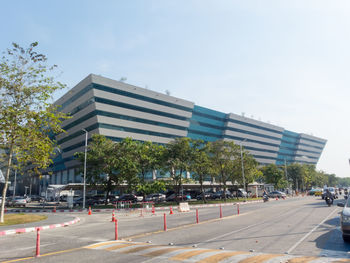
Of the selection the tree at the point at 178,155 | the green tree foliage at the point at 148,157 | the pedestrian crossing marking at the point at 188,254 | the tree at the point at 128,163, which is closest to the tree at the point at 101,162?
the tree at the point at 128,163

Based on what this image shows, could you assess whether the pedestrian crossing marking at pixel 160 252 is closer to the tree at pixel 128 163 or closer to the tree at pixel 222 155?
the tree at pixel 128 163

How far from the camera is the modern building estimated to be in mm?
60062

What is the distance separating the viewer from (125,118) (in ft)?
209

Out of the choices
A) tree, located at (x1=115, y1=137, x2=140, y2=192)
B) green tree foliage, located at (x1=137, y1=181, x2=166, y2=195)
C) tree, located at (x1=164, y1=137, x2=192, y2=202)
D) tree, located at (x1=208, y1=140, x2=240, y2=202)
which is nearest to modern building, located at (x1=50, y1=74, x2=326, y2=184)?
tree, located at (x1=208, y1=140, x2=240, y2=202)

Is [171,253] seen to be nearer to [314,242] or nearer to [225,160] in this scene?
[314,242]

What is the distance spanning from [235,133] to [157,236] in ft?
299

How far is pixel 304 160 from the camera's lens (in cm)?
13912

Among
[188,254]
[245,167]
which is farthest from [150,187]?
[188,254]

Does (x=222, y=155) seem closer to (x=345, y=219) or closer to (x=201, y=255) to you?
(x=345, y=219)

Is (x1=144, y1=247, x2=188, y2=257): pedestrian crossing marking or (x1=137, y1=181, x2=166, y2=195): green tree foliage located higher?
(x1=137, y1=181, x2=166, y2=195): green tree foliage

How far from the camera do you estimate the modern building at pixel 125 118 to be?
60062 mm

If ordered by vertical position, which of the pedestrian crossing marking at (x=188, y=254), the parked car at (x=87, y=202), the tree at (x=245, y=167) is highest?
the tree at (x=245, y=167)

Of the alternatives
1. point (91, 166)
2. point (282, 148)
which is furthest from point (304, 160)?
point (91, 166)

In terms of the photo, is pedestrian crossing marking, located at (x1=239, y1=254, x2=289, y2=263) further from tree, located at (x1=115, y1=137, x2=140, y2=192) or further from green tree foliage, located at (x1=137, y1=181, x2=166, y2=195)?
green tree foliage, located at (x1=137, y1=181, x2=166, y2=195)
